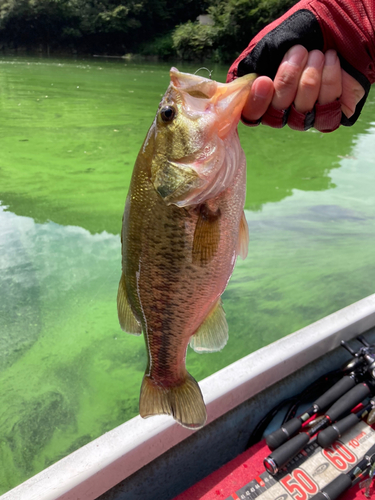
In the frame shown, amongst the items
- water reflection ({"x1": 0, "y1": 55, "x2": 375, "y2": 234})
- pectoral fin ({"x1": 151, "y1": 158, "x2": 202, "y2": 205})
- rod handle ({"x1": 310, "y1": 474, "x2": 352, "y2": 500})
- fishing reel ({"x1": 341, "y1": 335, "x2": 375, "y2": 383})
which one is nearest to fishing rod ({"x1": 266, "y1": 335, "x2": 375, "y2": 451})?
fishing reel ({"x1": 341, "y1": 335, "x2": 375, "y2": 383})

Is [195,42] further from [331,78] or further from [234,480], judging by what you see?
[234,480]

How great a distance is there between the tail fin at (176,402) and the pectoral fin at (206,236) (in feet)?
1.42

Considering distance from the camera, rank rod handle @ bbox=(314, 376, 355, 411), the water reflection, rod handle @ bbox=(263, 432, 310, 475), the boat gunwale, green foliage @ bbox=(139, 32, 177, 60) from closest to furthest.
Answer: the boat gunwale, rod handle @ bbox=(263, 432, 310, 475), rod handle @ bbox=(314, 376, 355, 411), the water reflection, green foliage @ bbox=(139, 32, 177, 60)

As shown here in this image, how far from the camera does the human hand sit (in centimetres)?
98

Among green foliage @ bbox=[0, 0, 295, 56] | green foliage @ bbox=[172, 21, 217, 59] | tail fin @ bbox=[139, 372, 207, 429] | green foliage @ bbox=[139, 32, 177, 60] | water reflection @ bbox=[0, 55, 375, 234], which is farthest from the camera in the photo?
green foliage @ bbox=[139, 32, 177, 60]

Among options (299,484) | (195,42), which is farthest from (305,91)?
(195,42)

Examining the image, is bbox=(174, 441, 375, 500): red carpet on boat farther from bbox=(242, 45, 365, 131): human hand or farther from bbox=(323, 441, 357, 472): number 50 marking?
bbox=(242, 45, 365, 131): human hand

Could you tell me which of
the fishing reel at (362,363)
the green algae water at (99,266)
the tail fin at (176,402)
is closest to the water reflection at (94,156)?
the green algae water at (99,266)

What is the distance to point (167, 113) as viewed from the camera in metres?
1.01

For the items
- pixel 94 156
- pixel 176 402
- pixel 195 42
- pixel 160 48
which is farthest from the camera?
pixel 160 48

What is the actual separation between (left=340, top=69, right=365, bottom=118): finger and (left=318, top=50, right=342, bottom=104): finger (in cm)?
3

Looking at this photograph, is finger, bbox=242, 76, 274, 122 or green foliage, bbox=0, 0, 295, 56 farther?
green foliage, bbox=0, 0, 295, 56

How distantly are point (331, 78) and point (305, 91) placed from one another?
0.23 feet

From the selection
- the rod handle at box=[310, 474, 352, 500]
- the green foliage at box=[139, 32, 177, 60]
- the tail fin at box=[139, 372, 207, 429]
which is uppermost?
the green foliage at box=[139, 32, 177, 60]
